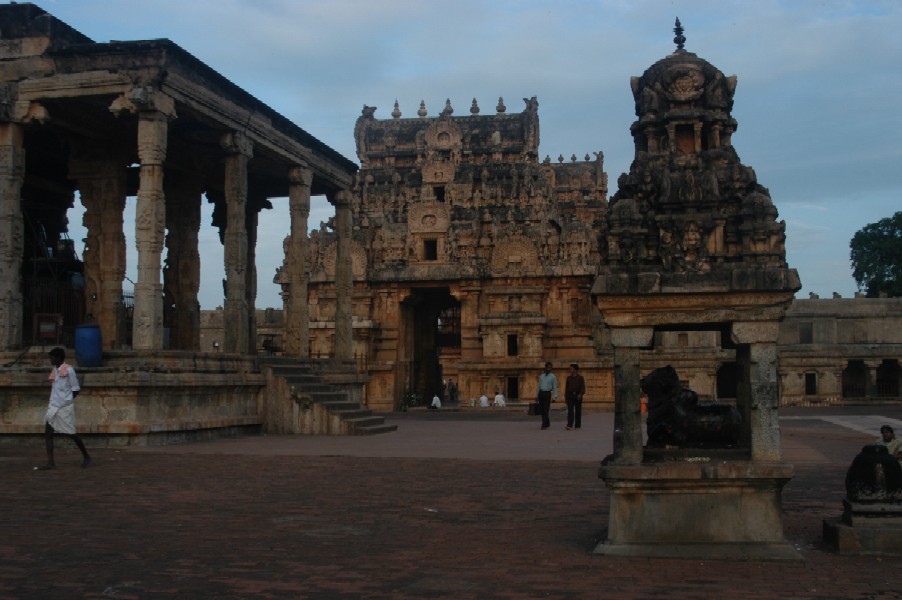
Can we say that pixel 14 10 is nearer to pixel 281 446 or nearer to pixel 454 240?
pixel 281 446

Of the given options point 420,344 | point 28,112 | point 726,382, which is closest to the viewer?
point 28,112

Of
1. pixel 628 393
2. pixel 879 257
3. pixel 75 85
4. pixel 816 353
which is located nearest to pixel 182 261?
pixel 75 85

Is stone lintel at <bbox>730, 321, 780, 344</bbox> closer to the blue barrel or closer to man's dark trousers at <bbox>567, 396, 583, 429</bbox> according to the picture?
the blue barrel

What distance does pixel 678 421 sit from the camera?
8.37m

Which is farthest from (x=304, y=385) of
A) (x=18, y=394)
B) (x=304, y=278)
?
(x=18, y=394)

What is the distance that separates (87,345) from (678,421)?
12.2 m

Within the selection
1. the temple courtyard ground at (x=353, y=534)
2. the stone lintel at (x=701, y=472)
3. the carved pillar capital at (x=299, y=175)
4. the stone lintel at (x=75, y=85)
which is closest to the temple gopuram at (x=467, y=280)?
the carved pillar capital at (x=299, y=175)

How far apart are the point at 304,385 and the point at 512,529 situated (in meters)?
13.5

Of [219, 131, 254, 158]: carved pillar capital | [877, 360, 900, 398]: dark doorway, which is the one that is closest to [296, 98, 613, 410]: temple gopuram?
[219, 131, 254, 158]: carved pillar capital

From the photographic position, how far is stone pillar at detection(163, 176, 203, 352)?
25891 mm

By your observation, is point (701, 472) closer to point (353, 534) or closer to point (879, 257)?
point (353, 534)

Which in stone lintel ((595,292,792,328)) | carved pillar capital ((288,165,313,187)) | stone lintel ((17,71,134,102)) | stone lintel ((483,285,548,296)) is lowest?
stone lintel ((595,292,792,328))

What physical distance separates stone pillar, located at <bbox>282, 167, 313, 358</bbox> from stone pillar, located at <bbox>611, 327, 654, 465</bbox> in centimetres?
1694

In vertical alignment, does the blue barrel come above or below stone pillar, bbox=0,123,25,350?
below
